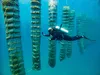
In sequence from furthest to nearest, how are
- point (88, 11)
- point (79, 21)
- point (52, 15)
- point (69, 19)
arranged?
point (88, 11)
point (79, 21)
point (69, 19)
point (52, 15)

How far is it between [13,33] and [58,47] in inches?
231

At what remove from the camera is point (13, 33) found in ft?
16.2

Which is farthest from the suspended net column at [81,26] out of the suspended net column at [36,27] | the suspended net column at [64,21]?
the suspended net column at [36,27]

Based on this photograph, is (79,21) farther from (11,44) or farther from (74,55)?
(11,44)

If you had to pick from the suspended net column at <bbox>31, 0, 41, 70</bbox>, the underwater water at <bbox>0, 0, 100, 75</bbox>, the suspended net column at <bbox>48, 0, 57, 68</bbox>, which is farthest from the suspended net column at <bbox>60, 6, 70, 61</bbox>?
the underwater water at <bbox>0, 0, 100, 75</bbox>

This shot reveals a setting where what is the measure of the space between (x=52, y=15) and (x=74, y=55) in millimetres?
4825

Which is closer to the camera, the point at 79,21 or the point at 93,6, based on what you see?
the point at 79,21

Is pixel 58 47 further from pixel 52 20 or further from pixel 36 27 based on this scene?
pixel 36 27

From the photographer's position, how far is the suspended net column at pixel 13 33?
4828 millimetres

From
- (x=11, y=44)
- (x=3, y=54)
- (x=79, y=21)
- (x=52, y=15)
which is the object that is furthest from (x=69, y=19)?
(x=3, y=54)

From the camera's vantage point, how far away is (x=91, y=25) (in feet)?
36.0

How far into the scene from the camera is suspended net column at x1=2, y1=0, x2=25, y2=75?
4828 mm

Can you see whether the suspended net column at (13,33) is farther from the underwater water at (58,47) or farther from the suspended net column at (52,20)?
the underwater water at (58,47)

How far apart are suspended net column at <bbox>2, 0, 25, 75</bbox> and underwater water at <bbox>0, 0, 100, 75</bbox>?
15.3 feet
